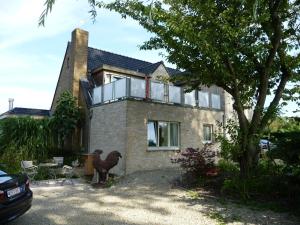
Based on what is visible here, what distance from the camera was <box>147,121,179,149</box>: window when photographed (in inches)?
Result: 620

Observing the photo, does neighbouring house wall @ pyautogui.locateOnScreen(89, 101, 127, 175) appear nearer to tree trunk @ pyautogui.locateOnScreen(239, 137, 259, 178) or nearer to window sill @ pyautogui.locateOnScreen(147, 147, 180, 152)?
window sill @ pyautogui.locateOnScreen(147, 147, 180, 152)

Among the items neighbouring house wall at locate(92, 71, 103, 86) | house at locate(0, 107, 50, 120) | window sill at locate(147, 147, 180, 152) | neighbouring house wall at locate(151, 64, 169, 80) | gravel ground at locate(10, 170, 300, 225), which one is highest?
neighbouring house wall at locate(151, 64, 169, 80)

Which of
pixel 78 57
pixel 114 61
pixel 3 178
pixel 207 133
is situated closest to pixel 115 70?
pixel 78 57

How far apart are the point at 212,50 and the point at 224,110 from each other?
10.7 meters

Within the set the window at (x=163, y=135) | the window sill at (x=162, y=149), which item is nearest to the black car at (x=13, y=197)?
the window sill at (x=162, y=149)

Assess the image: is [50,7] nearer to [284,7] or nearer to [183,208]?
[183,208]

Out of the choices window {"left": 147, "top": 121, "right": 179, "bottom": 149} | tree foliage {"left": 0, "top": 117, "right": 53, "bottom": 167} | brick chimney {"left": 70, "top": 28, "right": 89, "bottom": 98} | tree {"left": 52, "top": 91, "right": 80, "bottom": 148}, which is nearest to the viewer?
window {"left": 147, "top": 121, "right": 179, "bottom": 149}

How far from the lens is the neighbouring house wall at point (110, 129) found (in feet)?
47.9

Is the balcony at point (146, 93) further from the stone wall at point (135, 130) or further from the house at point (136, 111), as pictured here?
the stone wall at point (135, 130)

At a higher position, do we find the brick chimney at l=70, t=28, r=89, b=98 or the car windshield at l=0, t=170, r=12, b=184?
the brick chimney at l=70, t=28, r=89, b=98

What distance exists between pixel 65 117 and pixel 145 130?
543 cm

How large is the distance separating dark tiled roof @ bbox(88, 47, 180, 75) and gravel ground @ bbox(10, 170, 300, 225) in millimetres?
11407

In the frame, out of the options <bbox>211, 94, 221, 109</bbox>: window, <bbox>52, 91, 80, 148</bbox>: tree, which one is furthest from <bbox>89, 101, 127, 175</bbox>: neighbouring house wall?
<bbox>211, 94, 221, 109</bbox>: window

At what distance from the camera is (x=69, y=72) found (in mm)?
20531
